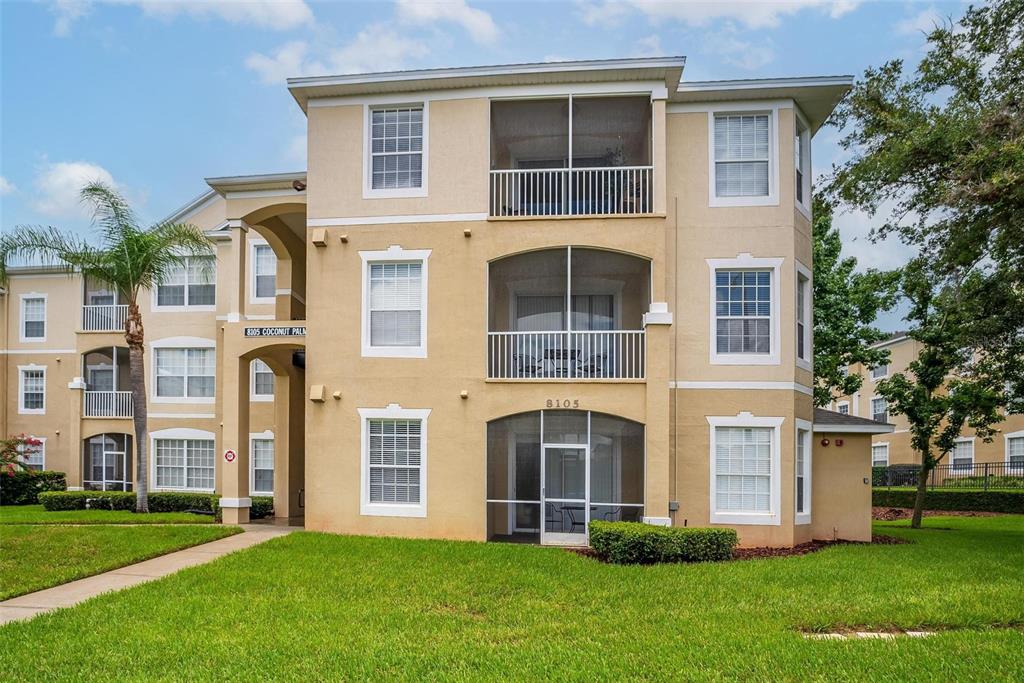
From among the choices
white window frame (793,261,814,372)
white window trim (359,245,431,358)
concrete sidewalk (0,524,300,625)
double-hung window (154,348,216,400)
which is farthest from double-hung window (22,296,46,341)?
white window frame (793,261,814,372)

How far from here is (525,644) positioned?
8562mm

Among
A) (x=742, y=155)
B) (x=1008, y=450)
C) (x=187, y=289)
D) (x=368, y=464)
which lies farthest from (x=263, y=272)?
(x=1008, y=450)

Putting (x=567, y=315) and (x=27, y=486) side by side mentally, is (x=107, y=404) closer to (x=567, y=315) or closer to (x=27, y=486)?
(x=27, y=486)

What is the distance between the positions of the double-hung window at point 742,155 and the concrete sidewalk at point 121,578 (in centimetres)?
1145

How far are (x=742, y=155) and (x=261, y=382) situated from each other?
1697cm

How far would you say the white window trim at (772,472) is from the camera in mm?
Answer: 15961

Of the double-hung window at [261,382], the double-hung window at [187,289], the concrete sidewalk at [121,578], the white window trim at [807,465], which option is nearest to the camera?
the concrete sidewalk at [121,578]

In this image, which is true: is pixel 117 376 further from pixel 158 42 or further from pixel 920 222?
pixel 920 222

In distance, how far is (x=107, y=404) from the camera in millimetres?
29047

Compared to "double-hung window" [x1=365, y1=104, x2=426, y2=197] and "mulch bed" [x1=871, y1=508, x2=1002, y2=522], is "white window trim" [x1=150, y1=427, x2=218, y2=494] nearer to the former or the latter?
"double-hung window" [x1=365, y1=104, x2=426, y2=197]

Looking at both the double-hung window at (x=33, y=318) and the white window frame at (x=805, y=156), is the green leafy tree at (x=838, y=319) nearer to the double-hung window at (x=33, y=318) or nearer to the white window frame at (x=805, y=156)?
the white window frame at (x=805, y=156)

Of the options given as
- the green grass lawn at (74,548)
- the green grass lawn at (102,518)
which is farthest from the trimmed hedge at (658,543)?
the green grass lawn at (102,518)

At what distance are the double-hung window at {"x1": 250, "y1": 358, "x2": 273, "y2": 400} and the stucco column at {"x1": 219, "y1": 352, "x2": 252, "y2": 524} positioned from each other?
867 cm

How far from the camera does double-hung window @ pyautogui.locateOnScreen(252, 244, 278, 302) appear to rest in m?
25.3
